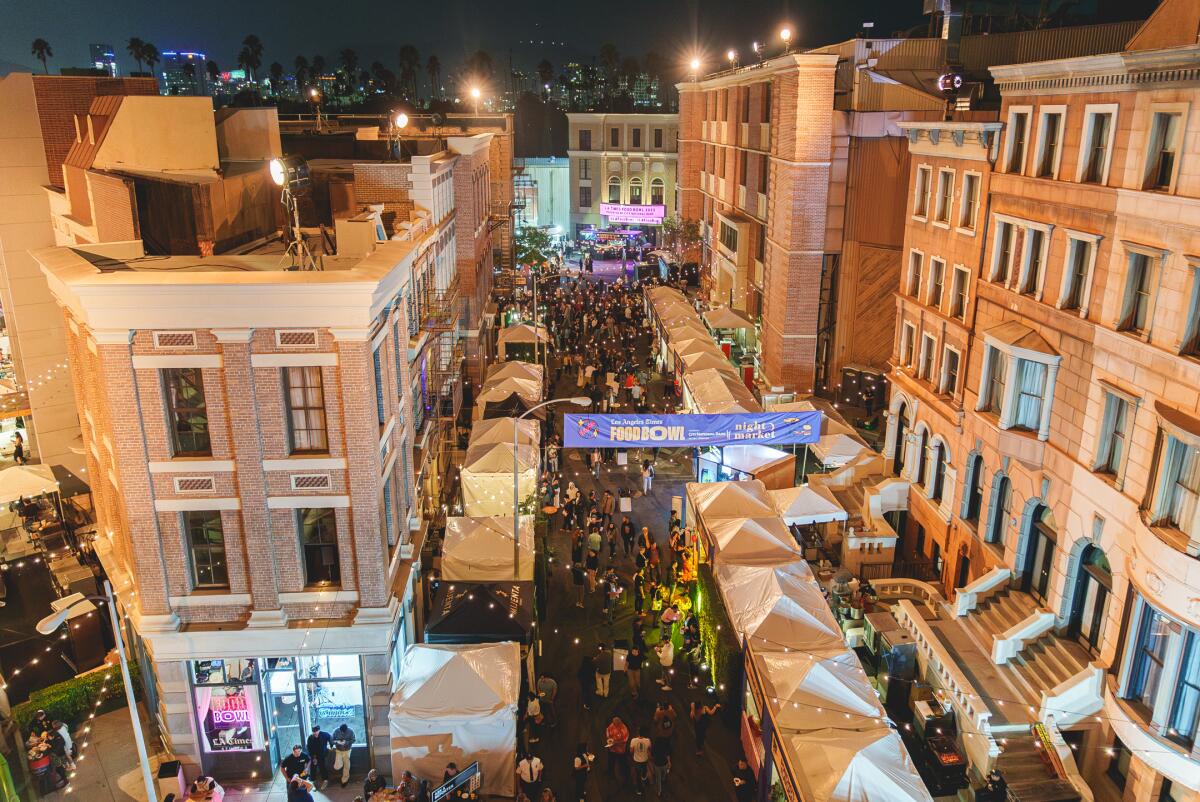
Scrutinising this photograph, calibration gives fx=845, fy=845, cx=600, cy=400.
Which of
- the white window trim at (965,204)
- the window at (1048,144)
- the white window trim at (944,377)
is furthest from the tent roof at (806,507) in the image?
the window at (1048,144)

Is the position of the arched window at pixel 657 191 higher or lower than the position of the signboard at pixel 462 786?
higher

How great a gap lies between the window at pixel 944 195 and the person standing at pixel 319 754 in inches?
862

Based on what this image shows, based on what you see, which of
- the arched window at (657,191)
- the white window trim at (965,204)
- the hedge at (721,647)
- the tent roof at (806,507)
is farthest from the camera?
the arched window at (657,191)

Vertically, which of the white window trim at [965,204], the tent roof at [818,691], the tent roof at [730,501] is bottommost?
the tent roof at [818,691]

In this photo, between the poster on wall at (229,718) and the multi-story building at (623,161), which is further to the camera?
the multi-story building at (623,161)

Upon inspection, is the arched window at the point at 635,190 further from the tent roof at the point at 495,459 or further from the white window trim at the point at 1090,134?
the white window trim at the point at 1090,134

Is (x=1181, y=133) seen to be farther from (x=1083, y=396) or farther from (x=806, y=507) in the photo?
(x=806, y=507)

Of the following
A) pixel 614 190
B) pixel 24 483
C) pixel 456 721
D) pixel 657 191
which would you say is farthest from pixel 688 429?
pixel 614 190

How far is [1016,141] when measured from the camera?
21.9 metres

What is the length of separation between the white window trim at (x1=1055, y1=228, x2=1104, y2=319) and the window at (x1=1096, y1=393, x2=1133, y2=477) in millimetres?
2160

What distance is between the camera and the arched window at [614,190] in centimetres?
8606

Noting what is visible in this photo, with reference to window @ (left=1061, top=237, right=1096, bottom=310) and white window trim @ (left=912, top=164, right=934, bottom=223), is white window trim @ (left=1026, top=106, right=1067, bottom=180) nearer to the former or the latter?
window @ (left=1061, top=237, right=1096, bottom=310)

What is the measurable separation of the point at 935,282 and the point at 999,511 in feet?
25.5

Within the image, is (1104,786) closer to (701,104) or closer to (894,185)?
(894,185)
